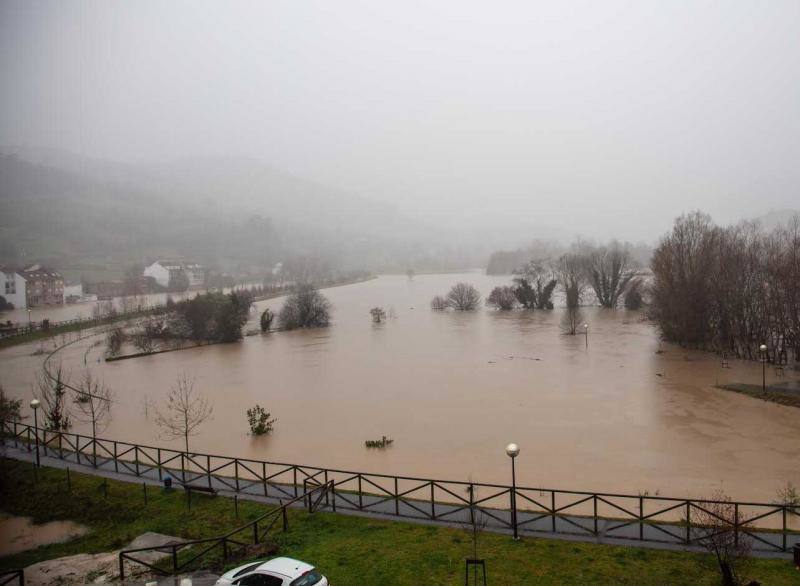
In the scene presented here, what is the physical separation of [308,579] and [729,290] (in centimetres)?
4062

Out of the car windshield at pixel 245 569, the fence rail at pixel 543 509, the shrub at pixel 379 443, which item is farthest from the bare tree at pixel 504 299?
the car windshield at pixel 245 569

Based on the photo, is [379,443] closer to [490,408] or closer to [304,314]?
[490,408]

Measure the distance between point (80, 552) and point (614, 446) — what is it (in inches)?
667

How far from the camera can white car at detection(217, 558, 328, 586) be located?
9172 millimetres

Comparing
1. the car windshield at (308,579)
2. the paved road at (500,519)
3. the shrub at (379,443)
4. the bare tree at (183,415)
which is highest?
the car windshield at (308,579)

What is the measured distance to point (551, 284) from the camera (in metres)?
75.9

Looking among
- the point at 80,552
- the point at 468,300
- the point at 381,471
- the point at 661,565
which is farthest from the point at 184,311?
the point at 661,565

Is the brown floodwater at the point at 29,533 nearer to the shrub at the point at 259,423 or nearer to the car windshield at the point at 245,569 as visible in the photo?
the car windshield at the point at 245,569

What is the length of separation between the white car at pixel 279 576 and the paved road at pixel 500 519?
4118 millimetres

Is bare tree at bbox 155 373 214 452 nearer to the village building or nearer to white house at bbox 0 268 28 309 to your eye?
white house at bbox 0 268 28 309

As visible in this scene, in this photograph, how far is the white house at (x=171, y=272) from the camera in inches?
4326

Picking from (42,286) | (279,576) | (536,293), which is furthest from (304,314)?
(279,576)

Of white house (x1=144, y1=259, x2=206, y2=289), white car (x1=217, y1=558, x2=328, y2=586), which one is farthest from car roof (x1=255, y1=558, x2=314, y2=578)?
white house (x1=144, y1=259, x2=206, y2=289)

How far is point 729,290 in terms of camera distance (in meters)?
41.0
